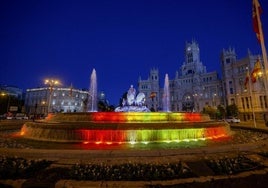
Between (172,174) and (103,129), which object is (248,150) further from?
(103,129)

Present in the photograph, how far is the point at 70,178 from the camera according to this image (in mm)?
5484

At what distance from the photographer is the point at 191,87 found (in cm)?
10500

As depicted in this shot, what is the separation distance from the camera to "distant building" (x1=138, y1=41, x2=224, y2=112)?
94.2m

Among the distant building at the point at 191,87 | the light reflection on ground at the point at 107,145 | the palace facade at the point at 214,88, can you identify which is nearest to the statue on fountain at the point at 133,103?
the light reflection on ground at the point at 107,145

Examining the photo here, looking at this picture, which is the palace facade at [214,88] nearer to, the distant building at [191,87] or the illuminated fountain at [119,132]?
the distant building at [191,87]

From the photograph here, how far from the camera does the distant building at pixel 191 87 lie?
94188 mm

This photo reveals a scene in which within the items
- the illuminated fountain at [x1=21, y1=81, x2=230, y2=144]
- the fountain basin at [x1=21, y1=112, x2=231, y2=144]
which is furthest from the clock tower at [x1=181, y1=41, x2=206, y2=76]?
the fountain basin at [x1=21, y1=112, x2=231, y2=144]

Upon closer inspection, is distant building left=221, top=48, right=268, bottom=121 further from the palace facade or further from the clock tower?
the clock tower

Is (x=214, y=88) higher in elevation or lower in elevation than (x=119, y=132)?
higher

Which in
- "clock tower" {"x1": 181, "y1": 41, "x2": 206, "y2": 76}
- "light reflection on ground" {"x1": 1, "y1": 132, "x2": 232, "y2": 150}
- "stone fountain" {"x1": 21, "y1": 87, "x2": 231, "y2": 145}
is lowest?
"light reflection on ground" {"x1": 1, "y1": 132, "x2": 232, "y2": 150}

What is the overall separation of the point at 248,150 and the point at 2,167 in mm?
10564

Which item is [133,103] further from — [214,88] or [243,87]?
[214,88]

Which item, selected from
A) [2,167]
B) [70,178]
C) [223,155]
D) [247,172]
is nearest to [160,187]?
[70,178]

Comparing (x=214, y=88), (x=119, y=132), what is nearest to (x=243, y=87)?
(x=214, y=88)
